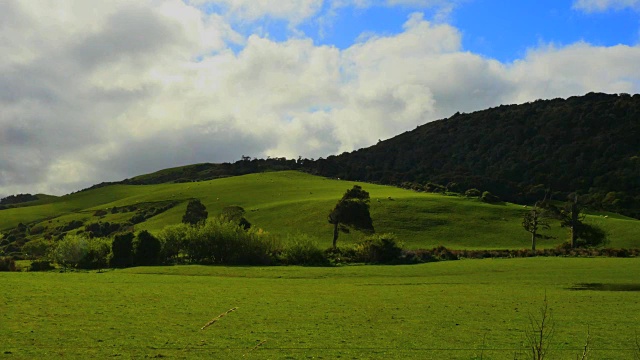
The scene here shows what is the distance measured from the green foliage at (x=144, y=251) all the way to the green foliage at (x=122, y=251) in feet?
3.54

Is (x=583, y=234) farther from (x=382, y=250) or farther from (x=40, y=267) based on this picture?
(x=40, y=267)

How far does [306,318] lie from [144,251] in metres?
63.4

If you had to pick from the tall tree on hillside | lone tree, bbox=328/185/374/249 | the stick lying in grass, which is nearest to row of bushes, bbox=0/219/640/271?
the tall tree on hillside

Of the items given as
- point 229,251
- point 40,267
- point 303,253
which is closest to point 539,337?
point 303,253

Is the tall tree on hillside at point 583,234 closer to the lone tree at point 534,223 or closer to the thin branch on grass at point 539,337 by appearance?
the lone tree at point 534,223

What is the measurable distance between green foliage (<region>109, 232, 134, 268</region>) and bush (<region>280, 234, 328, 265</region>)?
2440cm

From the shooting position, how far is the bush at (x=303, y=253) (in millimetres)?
85062

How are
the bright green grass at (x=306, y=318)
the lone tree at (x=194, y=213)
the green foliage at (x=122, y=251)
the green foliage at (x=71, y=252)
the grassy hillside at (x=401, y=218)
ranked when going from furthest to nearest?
1. the lone tree at (x=194, y=213)
2. the grassy hillside at (x=401, y=218)
3. the green foliage at (x=71, y=252)
4. the green foliage at (x=122, y=251)
5. the bright green grass at (x=306, y=318)

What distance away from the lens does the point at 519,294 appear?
45.2m

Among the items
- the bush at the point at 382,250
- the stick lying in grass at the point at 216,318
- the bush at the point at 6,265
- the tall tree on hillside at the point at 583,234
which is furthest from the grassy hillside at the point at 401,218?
the stick lying in grass at the point at 216,318

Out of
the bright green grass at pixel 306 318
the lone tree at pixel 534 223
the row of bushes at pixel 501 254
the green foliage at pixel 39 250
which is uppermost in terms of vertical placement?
the lone tree at pixel 534 223

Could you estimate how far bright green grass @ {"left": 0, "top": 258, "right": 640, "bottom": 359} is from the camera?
24.6 metres

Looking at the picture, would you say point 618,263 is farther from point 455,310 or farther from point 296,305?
point 296,305

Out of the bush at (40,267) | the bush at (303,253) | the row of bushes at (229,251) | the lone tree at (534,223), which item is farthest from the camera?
the lone tree at (534,223)
